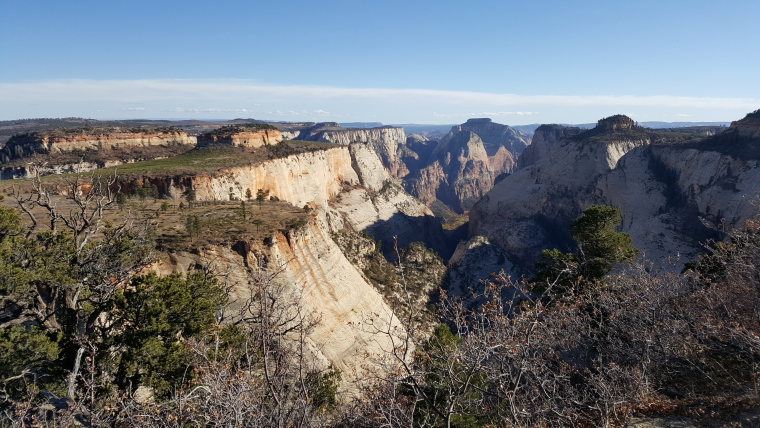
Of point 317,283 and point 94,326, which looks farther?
point 317,283

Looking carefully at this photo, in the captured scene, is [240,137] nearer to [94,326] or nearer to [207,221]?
Answer: [207,221]

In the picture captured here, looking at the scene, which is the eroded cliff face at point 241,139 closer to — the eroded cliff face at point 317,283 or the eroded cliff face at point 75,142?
the eroded cliff face at point 75,142

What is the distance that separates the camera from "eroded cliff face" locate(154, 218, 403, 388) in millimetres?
22906

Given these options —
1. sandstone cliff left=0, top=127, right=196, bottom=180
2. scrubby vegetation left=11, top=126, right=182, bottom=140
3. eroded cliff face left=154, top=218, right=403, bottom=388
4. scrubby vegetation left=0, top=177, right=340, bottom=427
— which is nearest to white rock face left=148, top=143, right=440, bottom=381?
eroded cliff face left=154, top=218, right=403, bottom=388

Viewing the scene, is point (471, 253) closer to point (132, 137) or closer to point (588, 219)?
point (588, 219)

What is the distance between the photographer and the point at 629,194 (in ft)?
205

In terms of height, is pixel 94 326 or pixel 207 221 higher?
pixel 207 221

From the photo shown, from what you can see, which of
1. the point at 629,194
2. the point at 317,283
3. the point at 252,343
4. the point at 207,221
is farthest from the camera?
the point at 629,194

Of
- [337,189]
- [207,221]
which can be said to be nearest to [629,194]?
[337,189]

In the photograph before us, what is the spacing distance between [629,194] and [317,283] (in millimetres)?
54865

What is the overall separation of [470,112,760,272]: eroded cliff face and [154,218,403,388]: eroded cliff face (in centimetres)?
2994

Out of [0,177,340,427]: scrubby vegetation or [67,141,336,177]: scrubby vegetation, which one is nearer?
[0,177,340,427]: scrubby vegetation

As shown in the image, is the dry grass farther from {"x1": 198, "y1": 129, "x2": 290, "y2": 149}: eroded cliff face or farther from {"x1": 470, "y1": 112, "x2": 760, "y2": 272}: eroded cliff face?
{"x1": 470, "y1": 112, "x2": 760, "y2": 272}: eroded cliff face

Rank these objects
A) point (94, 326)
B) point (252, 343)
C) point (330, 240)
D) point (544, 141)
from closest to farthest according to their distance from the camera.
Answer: point (252, 343)
point (94, 326)
point (330, 240)
point (544, 141)
